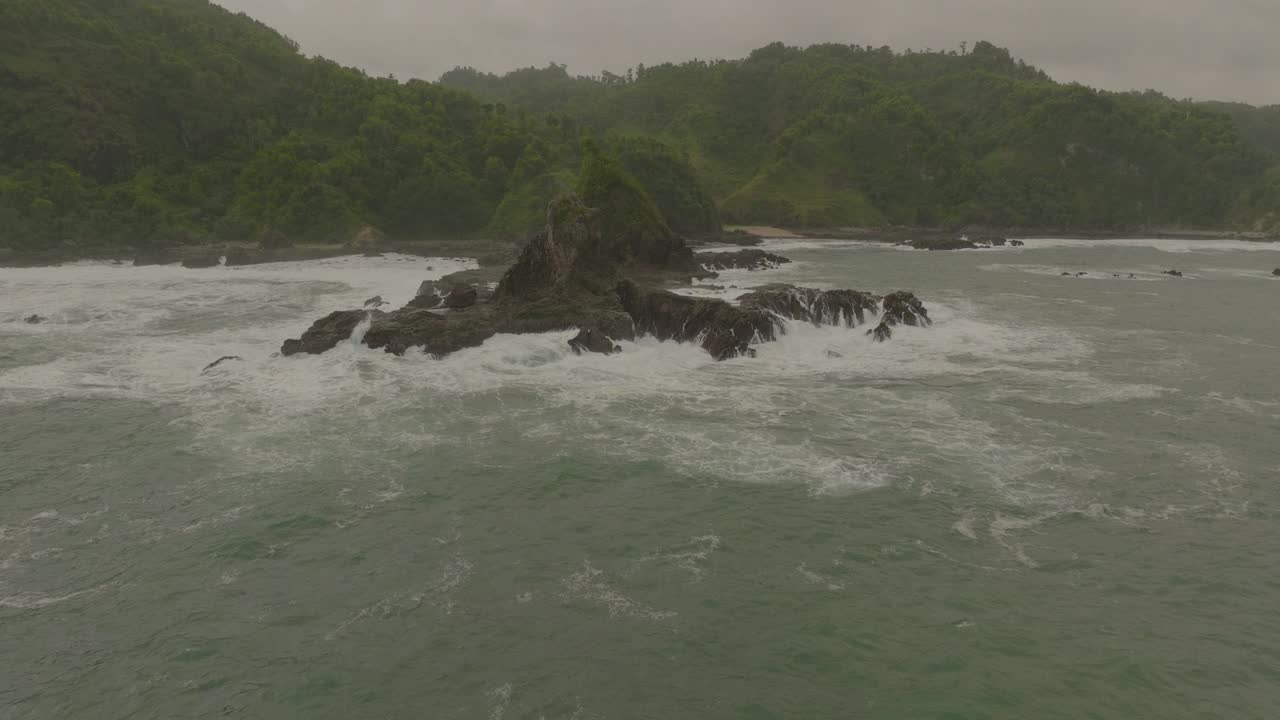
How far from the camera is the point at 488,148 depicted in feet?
295

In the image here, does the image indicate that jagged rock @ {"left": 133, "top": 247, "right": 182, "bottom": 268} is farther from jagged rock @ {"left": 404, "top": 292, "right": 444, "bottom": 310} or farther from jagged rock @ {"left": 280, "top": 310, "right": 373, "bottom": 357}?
jagged rock @ {"left": 280, "top": 310, "right": 373, "bottom": 357}

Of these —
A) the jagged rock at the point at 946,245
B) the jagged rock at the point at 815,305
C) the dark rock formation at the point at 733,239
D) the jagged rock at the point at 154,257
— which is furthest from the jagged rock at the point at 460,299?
the jagged rock at the point at 946,245

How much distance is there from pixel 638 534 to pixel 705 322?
16344mm

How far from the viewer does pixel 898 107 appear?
139 m

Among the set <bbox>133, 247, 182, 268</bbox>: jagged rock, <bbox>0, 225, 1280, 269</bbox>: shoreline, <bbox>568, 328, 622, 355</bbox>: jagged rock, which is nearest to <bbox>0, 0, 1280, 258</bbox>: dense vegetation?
<bbox>0, 225, 1280, 269</bbox>: shoreline

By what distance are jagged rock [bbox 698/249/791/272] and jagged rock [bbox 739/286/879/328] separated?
22057 millimetres

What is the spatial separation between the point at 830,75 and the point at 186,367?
161m

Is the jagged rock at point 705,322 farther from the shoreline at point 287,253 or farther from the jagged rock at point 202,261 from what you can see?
the jagged rock at point 202,261

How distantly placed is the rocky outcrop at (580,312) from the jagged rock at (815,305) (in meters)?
0.05

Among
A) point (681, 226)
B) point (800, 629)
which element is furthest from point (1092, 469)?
point (681, 226)

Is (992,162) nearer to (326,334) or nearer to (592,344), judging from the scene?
(592,344)

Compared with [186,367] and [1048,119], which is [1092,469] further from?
[1048,119]

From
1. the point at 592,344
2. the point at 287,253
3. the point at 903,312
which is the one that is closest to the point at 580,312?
the point at 592,344

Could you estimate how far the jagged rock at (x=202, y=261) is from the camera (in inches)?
2311
